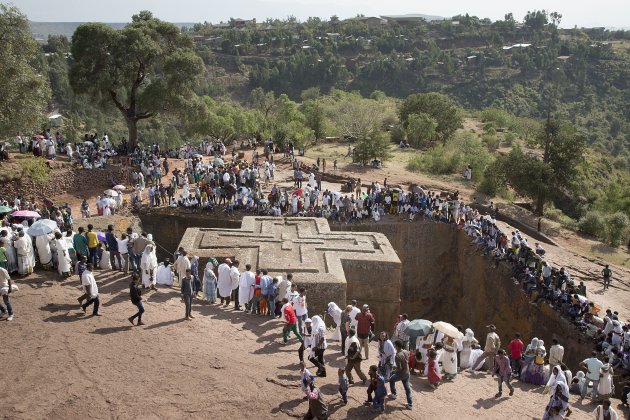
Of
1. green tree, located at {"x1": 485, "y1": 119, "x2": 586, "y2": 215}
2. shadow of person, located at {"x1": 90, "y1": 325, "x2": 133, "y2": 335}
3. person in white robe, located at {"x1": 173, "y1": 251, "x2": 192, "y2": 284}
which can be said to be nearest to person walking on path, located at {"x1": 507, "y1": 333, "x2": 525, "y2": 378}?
person in white robe, located at {"x1": 173, "y1": 251, "x2": 192, "y2": 284}

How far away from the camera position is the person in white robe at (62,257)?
1328cm

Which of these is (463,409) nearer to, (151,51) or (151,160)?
(151,160)

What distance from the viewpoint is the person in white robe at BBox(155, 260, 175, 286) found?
14.5 m

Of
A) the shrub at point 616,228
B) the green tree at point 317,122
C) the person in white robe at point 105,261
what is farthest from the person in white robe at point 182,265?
the green tree at point 317,122

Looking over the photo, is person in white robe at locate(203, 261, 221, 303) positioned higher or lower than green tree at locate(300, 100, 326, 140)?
lower

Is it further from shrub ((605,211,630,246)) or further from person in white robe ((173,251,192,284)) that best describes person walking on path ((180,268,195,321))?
shrub ((605,211,630,246))

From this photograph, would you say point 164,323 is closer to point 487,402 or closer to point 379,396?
point 379,396

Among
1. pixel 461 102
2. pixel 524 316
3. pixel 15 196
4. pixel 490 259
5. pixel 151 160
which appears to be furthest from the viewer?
pixel 461 102

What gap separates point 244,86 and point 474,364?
88.8m

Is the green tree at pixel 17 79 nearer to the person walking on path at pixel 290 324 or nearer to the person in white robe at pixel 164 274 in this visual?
the person in white robe at pixel 164 274

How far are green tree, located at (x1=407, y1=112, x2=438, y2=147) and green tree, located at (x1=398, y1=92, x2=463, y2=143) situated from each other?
1.91m

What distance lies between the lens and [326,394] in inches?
401

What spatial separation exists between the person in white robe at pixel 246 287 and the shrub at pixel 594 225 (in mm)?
20212

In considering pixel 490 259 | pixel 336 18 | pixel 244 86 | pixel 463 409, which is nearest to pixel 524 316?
pixel 490 259
